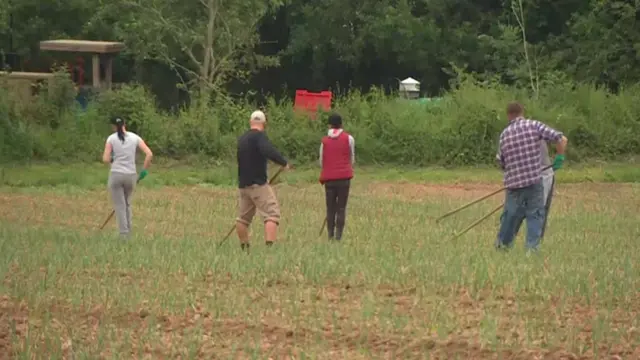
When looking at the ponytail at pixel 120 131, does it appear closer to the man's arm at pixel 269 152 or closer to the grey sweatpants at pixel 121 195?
the grey sweatpants at pixel 121 195

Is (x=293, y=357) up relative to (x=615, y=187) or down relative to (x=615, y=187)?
up

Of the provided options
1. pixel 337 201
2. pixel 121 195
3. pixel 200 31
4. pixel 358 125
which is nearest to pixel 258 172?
pixel 337 201

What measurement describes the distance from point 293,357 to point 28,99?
28828 mm

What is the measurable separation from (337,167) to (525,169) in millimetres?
3625

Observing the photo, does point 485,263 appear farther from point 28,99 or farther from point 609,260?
point 28,99

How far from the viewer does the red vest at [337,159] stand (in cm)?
1611

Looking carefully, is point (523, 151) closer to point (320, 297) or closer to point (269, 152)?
point (269, 152)

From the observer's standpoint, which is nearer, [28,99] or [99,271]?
[99,271]

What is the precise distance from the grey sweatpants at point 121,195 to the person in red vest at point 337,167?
107 inches

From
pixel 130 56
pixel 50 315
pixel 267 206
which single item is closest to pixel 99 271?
pixel 50 315

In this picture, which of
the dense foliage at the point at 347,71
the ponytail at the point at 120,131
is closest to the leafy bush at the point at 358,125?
the dense foliage at the point at 347,71

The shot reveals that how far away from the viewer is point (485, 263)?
11.1 meters

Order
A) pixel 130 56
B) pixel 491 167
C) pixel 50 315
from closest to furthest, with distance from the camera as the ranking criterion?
pixel 50 315 < pixel 491 167 < pixel 130 56

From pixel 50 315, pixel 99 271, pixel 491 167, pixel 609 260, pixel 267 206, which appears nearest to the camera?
pixel 50 315
